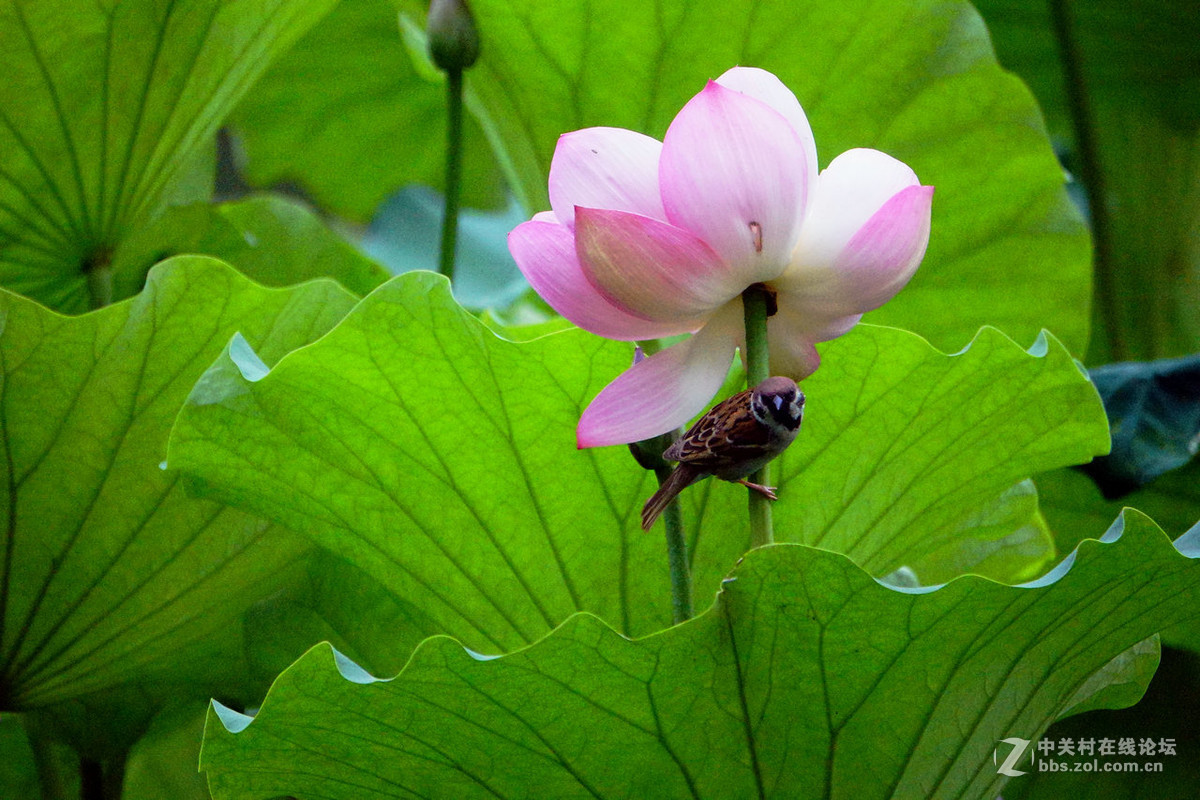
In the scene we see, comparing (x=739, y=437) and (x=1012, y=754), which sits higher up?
(x=739, y=437)

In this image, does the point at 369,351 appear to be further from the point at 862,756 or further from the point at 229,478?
the point at 862,756

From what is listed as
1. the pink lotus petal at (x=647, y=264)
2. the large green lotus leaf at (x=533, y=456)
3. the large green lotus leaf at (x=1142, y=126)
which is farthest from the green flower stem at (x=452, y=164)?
the large green lotus leaf at (x=1142, y=126)

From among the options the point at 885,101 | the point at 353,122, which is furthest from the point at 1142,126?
the point at 353,122

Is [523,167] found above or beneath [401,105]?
beneath

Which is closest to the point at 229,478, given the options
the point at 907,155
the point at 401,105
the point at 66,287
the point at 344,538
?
the point at 344,538

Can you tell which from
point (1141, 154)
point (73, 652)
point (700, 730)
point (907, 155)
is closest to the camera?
point (700, 730)

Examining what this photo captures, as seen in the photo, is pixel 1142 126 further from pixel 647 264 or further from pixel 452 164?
pixel 647 264

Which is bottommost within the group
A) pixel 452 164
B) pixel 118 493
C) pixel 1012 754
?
pixel 1012 754
